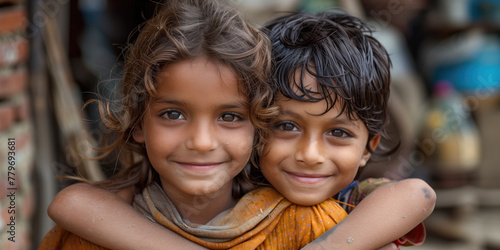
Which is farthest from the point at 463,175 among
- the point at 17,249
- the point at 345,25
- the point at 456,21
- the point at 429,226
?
the point at 17,249

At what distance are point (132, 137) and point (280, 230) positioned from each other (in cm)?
44

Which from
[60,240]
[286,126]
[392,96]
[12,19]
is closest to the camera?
[286,126]

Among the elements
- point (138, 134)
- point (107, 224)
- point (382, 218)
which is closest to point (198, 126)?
point (138, 134)

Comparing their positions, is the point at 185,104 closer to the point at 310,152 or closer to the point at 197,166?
the point at 197,166

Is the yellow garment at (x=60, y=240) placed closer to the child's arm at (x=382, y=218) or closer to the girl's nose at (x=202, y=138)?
the girl's nose at (x=202, y=138)

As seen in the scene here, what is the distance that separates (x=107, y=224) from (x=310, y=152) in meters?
0.49

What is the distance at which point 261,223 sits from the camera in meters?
1.33

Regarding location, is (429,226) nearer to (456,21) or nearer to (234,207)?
(456,21)

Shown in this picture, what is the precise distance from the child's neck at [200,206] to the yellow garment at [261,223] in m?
0.03

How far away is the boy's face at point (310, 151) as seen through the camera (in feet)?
4.19

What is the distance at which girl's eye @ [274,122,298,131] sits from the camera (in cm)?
130

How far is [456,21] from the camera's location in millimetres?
3447

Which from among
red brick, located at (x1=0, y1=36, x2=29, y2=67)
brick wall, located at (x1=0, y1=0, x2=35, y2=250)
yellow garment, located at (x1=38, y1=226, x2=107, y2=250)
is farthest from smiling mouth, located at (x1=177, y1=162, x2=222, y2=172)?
red brick, located at (x1=0, y1=36, x2=29, y2=67)

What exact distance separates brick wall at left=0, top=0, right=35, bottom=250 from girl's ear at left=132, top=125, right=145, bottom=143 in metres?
0.73
